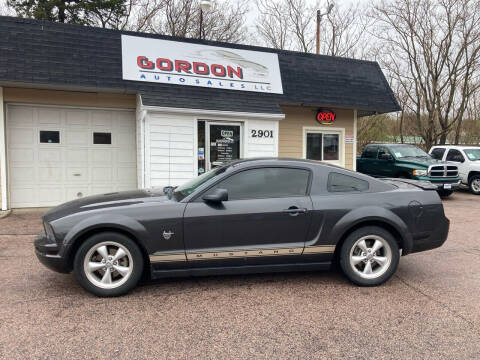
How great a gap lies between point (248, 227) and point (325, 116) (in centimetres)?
819

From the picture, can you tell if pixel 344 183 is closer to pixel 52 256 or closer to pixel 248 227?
pixel 248 227

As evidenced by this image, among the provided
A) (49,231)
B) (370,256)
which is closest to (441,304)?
(370,256)

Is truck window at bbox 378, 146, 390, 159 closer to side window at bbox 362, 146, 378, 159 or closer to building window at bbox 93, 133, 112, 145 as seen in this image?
side window at bbox 362, 146, 378, 159

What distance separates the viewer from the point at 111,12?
20.7 metres

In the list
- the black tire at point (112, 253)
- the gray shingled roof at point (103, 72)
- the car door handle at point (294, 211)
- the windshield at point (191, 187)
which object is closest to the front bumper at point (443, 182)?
the gray shingled roof at point (103, 72)

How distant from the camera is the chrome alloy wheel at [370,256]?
432 cm

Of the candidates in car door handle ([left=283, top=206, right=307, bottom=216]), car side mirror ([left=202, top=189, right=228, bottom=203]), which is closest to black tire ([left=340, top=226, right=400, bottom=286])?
car door handle ([left=283, top=206, right=307, bottom=216])

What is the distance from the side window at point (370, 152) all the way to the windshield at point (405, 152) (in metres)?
0.67

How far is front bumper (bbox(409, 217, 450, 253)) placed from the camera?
4.43m

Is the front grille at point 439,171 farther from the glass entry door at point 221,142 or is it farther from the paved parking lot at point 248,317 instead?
the paved parking lot at point 248,317

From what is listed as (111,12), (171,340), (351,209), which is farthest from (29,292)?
(111,12)

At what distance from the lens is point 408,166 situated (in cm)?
1233

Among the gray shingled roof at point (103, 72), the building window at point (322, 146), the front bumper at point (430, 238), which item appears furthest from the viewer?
the building window at point (322, 146)

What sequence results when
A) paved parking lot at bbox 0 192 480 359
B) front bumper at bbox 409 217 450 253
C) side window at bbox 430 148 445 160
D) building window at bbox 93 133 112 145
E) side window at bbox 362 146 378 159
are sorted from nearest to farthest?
paved parking lot at bbox 0 192 480 359
front bumper at bbox 409 217 450 253
building window at bbox 93 133 112 145
side window at bbox 362 146 378 159
side window at bbox 430 148 445 160
